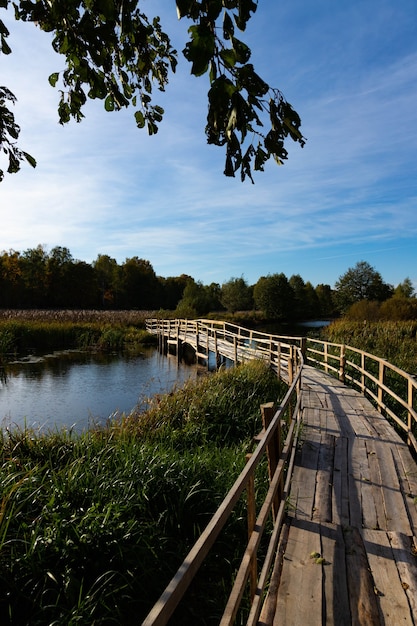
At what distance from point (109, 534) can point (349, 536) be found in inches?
74.2

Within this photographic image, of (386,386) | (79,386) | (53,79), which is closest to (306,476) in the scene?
(386,386)

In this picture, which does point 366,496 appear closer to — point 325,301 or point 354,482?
point 354,482

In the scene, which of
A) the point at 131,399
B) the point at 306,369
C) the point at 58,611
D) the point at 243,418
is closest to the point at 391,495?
the point at 58,611

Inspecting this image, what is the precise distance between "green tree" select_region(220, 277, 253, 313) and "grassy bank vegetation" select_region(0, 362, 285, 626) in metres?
51.3

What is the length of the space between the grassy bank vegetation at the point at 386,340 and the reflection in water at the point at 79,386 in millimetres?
6715

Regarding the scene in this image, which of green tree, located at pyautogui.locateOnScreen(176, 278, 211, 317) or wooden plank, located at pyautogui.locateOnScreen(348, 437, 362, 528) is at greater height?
green tree, located at pyautogui.locateOnScreen(176, 278, 211, 317)

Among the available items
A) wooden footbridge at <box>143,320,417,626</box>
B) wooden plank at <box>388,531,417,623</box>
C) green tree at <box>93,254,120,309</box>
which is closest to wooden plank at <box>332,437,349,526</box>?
wooden footbridge at <box>143,320,417,626</box>

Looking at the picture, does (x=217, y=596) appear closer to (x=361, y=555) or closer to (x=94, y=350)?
(x=361, y=555)

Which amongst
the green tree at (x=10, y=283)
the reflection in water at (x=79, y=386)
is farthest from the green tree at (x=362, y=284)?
the green tree at (x=10, y=283)

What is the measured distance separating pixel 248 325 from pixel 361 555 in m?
44.7

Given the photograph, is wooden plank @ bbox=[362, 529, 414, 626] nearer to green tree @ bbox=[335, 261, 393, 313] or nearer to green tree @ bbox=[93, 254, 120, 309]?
green tree @ bbox=[335, 261, 393, 313]

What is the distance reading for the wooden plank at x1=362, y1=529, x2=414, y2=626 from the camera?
2.52 m

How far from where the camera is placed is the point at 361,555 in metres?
3.13

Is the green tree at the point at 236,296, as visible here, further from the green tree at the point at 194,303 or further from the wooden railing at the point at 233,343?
the wooden railing at the point at 233,343
